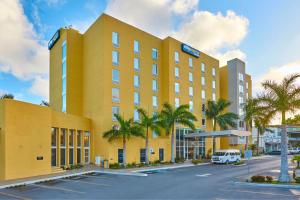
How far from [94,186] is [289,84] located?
16.7 m

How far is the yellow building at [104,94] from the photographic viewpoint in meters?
26.5

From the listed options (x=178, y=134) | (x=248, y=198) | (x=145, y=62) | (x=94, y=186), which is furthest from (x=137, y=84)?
(x=248, y=198)

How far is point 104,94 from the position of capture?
36.2 metres

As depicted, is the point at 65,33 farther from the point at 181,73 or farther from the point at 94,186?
the point at 94,186

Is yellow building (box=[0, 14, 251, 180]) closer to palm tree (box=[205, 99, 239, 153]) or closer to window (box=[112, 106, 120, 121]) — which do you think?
window (box=[112, 106, 120, 121])

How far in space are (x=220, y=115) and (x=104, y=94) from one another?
→ 23.5 m

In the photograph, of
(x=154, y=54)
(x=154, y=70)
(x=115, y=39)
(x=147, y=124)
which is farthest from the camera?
(x=154, y=54)

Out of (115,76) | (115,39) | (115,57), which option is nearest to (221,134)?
(115,76)

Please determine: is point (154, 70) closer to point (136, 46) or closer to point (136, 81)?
point (136, 81)

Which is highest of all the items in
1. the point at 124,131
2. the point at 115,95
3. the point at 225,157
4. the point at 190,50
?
the point at 190,50

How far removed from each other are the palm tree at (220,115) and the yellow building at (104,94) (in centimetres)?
130

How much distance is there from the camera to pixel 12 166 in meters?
22.8

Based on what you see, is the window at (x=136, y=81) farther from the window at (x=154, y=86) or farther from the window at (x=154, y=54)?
the window at (x=154, y=54)

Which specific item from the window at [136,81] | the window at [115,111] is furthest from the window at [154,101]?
the window at [115,111]
